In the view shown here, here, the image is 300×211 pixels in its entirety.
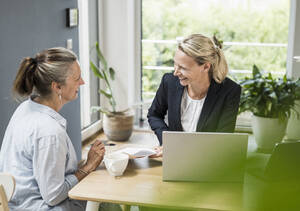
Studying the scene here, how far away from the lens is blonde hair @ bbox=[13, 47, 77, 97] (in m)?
1.75

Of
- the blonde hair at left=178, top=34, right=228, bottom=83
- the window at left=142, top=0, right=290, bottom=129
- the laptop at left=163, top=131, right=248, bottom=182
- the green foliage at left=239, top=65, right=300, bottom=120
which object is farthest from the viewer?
the window at left=142, top=0, right=290, bottom=129

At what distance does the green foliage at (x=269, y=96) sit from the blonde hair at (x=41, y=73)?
234 cm

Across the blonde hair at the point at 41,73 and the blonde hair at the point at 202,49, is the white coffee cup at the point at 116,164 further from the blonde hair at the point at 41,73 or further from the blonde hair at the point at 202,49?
the blonde hair at the point at 202,49

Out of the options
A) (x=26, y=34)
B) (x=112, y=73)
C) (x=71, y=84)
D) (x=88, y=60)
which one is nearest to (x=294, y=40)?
(x=112, y=73)

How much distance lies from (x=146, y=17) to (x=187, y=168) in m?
3.01

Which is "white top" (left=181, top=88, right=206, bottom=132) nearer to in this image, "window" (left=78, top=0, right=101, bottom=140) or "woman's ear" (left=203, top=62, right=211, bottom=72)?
"woman's ear" (left=203, top=62, right=211, bottom=72)

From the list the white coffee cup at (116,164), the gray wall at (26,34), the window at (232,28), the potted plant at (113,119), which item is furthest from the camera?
the window at (232,28)

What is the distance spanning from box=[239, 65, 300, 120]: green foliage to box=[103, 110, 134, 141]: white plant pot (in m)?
1.10

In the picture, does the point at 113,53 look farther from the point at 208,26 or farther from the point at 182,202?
the point at 182,202

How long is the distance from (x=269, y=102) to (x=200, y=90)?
5.52ft

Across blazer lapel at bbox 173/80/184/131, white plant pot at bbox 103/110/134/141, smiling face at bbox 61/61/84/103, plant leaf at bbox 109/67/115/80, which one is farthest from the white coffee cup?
plant leaf at bbox 109/67/115/80

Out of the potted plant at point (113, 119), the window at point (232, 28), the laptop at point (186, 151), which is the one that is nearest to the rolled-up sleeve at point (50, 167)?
the laptop at point (186, 151)

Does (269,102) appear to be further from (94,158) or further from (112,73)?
(94,158)

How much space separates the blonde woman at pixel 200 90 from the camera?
2.10 meters
